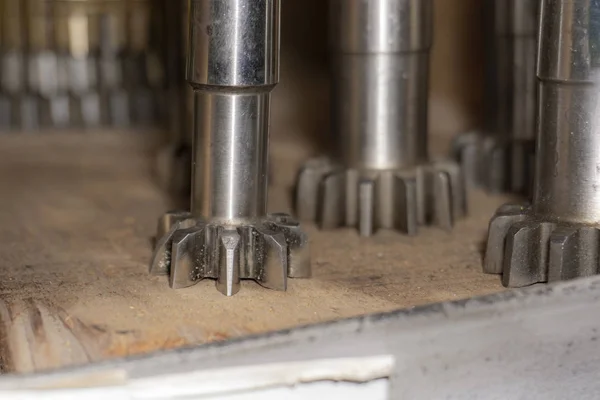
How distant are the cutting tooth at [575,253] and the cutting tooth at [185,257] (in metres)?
0.31

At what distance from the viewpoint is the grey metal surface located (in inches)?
36.3

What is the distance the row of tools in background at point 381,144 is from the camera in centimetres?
93

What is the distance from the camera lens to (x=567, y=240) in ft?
3.03

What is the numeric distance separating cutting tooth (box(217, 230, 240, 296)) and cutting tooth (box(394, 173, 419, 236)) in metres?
0.26

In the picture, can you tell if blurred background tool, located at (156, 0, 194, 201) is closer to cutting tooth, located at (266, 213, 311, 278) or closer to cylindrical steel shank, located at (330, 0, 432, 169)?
cylindrical steel shank, located at (330, 0, 432, 169)

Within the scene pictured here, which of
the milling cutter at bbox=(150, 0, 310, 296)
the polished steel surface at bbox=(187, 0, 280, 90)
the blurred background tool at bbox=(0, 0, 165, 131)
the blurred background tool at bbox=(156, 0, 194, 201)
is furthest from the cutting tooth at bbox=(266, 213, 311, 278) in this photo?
the blurred background tool at bbox=(0, 0, 165, 131)

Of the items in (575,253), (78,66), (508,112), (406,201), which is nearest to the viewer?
(575,253)

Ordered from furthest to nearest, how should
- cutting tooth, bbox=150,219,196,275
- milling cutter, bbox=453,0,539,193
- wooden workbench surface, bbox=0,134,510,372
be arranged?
milling cutter, bbox=453,0,539,193
cutting tooth, bbox=150,219,196,275
wooden workbench surface, bbox=0,134,510,372

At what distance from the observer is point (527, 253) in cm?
96

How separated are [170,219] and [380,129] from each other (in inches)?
10.8

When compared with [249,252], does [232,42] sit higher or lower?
higher

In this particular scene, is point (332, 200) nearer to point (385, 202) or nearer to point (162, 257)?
point (385, 202)

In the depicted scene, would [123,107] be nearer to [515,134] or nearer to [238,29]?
[515,134]

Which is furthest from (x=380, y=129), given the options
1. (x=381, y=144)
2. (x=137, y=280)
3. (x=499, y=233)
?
(x=137, y=280)
